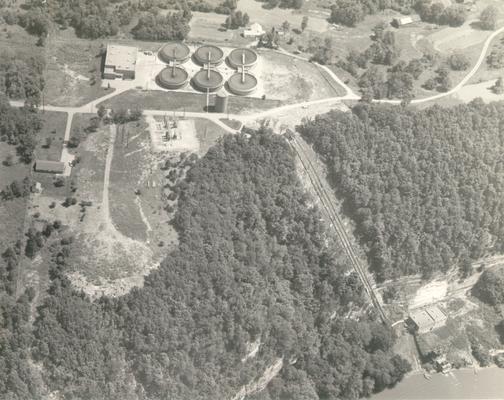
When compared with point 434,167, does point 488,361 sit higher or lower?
lower

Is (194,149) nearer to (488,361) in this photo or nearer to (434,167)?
(434,167)

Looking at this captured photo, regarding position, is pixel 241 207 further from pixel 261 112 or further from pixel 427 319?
pixel 427 319

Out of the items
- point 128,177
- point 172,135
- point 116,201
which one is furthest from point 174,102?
point 116,201

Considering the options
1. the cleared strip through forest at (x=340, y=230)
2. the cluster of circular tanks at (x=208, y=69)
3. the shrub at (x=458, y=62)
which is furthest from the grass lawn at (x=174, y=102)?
the shrub at (x=458, y=62)

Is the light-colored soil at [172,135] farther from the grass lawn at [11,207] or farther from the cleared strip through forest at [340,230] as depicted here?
the grass lawn at [11,207]

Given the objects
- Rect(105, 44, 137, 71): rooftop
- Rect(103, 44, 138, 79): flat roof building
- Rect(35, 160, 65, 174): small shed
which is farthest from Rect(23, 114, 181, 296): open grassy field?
Rect(105, 44, 137, 71): rooftop

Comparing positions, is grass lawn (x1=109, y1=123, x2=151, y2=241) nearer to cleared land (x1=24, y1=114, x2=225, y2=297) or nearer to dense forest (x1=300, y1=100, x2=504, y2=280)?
cleared land (x1=24, y1=114, x2=225, y2=297)

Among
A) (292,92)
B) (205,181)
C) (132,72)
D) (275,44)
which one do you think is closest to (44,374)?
(205,181)
